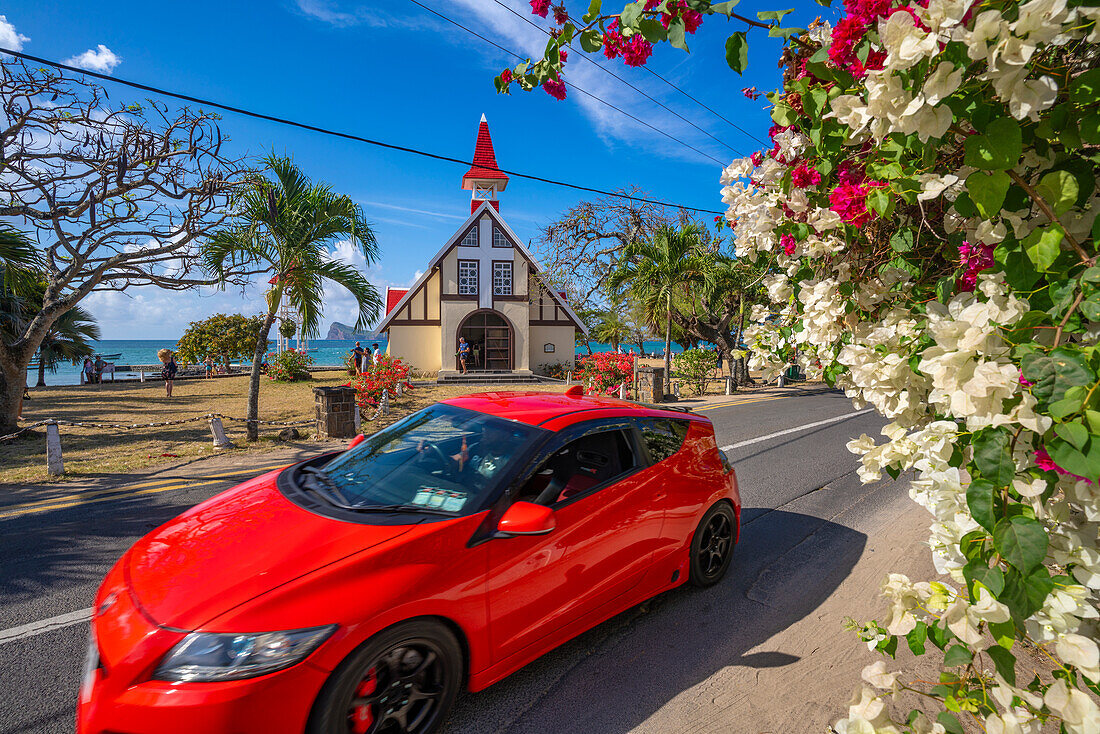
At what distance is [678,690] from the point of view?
2.92m

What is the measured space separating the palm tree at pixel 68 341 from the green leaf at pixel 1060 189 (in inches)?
1265

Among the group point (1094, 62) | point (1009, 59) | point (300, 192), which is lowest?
point (1009, 59)

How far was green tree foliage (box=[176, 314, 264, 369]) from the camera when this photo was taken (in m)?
32.0

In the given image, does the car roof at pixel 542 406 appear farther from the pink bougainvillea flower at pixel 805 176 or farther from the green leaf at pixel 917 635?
the green leaf at pixel 917 635

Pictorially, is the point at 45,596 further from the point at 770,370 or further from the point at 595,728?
the point at 770,370

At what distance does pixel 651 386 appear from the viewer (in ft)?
54.4

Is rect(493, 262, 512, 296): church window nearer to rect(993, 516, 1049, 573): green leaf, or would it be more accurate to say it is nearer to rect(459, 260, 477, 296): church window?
rect(459, 260, 477, 296): church window

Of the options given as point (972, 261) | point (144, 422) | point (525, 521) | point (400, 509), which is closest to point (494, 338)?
point (144, 422)

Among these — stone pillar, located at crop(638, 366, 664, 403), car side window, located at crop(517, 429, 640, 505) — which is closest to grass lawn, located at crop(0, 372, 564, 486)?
car side window, located at crop(517, 429, 640, 505)

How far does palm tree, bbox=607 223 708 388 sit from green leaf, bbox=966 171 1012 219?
16.0m

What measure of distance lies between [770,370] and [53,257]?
13351 mm

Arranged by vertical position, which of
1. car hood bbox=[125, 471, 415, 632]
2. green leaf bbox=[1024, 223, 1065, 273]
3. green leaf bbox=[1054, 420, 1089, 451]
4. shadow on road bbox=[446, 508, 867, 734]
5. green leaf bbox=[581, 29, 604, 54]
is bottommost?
shadow on road bbox=[446, 508, 867, 734]

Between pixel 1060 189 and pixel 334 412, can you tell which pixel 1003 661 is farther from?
pixel 334 412

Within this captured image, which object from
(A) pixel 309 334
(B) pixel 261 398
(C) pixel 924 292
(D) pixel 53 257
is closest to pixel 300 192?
(A) pixel 309 334
